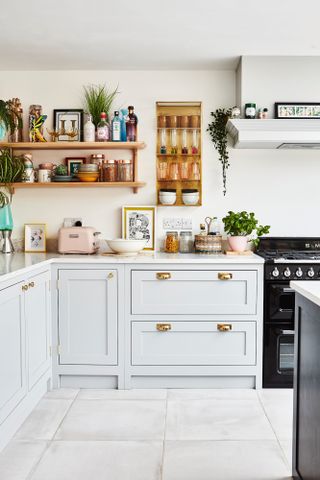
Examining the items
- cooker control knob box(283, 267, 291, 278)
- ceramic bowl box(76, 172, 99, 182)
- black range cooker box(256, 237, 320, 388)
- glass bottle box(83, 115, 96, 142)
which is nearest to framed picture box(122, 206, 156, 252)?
ceramic bowl box(76, 172, 99, 182)

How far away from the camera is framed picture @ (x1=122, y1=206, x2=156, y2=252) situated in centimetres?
413

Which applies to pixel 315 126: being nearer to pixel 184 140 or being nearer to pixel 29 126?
pixel 184 140

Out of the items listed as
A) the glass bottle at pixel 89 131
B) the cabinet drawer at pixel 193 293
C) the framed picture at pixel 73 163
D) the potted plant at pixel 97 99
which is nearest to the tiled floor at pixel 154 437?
the cabinet drawer at pixel 193 293

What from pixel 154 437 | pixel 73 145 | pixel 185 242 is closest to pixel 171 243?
pixel 185 242

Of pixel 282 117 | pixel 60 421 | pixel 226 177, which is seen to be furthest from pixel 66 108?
pixel 60 421

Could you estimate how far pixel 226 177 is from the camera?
4125mm

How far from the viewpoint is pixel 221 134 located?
406cm

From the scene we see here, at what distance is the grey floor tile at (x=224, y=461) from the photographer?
94.0 inches

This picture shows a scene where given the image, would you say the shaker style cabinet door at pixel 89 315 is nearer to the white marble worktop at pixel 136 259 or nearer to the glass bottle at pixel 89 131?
Result: the white marble worktop at pixel 136 259

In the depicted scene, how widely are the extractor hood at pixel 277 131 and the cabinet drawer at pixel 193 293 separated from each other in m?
0.97

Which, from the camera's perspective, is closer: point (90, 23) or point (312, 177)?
point (90, 23)

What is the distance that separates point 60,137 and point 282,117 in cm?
173

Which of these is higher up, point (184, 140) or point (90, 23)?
point (90, 23)

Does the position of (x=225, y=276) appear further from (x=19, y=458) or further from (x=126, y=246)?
(x=19, y=458)
